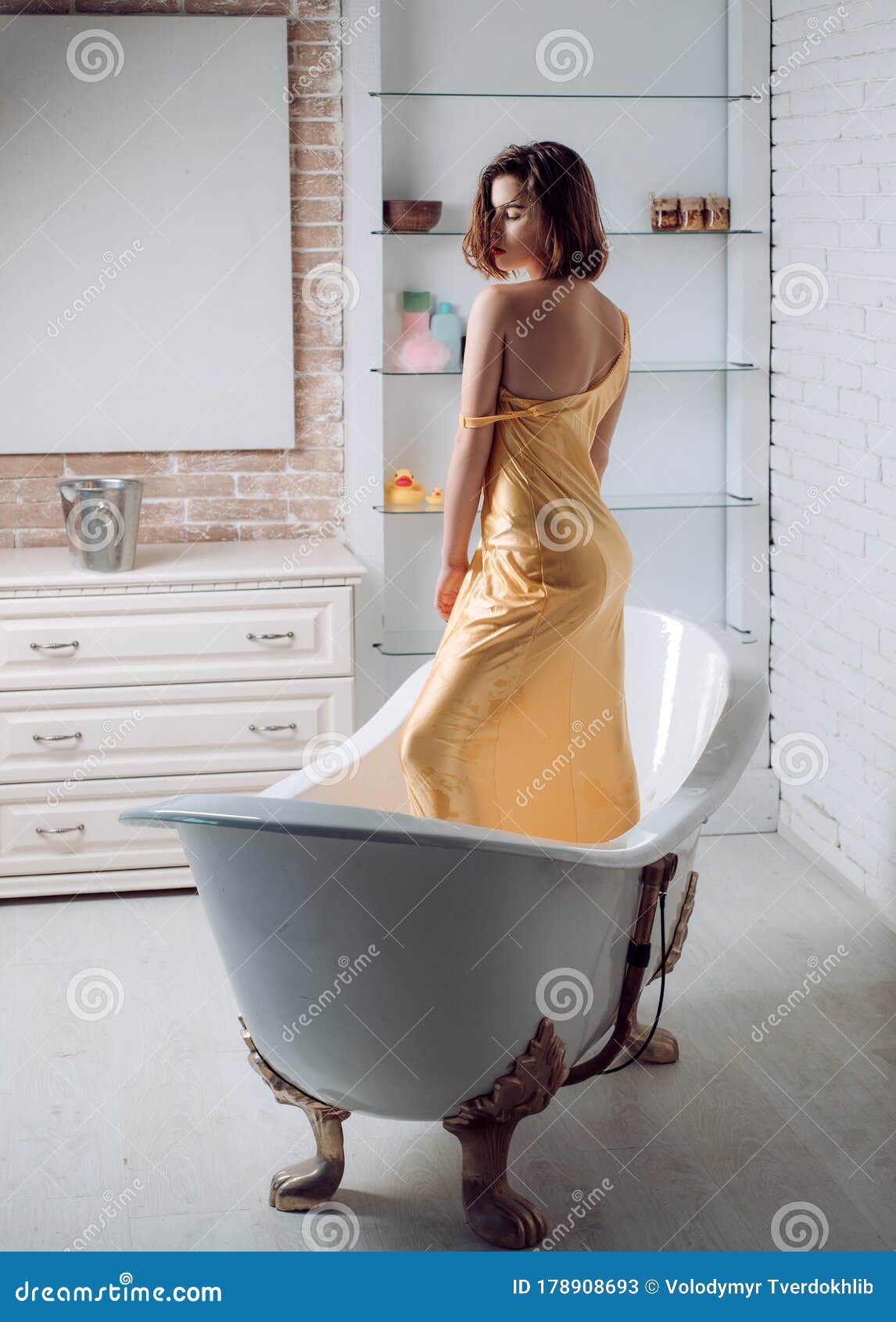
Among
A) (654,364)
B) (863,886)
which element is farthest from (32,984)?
(654,364)

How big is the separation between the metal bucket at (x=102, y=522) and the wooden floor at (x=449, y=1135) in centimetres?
90

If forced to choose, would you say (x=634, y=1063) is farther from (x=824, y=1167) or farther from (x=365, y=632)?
(x=365, y=632)

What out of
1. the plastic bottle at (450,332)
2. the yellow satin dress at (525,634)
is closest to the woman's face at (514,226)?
the yellow satin dress at (525,634)

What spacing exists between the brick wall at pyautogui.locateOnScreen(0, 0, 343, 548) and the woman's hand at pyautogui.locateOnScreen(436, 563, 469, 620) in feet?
4.47

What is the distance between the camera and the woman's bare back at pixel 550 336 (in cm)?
217

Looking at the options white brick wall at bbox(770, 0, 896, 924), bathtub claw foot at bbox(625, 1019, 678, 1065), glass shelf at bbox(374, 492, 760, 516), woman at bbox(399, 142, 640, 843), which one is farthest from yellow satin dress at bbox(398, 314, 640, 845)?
glass shelf at bbox(374, 492, 760, 516)

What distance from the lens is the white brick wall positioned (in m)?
3.05

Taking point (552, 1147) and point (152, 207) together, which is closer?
point (552, 1147)

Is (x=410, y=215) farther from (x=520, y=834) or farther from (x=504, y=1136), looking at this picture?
(x=504, y=1136)

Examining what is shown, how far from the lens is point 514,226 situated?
2.22m

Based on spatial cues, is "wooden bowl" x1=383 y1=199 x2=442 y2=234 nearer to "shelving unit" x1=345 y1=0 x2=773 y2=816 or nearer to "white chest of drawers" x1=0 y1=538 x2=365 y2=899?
"shelving unit" x1=345 y1=0 x2=773 y2=816

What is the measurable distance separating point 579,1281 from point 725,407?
2479 mm

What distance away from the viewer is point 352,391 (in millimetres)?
3586

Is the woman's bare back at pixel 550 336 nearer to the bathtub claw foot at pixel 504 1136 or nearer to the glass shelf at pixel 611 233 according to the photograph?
the bathtub claw foot at pixel 504 1136
